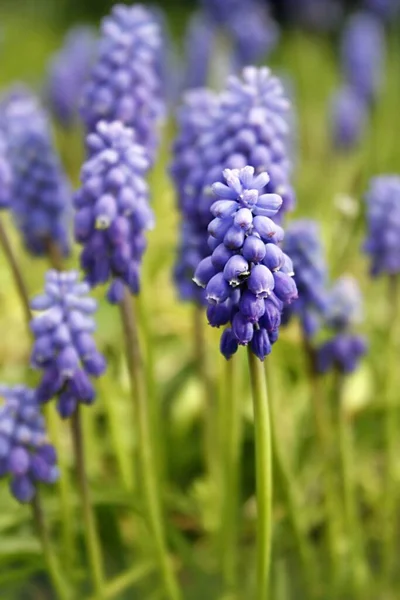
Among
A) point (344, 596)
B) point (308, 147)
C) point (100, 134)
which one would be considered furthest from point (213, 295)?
point (308, 147)

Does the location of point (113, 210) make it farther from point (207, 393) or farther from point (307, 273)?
point (207, 393)

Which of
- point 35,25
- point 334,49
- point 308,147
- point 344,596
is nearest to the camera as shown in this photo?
point 344,596

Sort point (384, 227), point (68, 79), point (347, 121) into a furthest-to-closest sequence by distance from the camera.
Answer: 1. point (68, 79)
2. point (347, 121)
3. point (384, 227)

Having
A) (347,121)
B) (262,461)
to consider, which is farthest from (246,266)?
(347,121)

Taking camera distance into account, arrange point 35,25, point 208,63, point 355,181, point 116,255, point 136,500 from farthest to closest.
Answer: point 35,25 → point 208,63 → point 355,181 → point 136,500 → point 116,255

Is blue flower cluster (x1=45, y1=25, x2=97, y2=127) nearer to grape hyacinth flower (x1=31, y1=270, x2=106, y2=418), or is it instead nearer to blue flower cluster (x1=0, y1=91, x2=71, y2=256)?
blue flower cluster (x1=0, y1=91, x2=71, y2=256)

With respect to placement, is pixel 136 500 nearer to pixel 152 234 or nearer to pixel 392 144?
pixel 152 234
